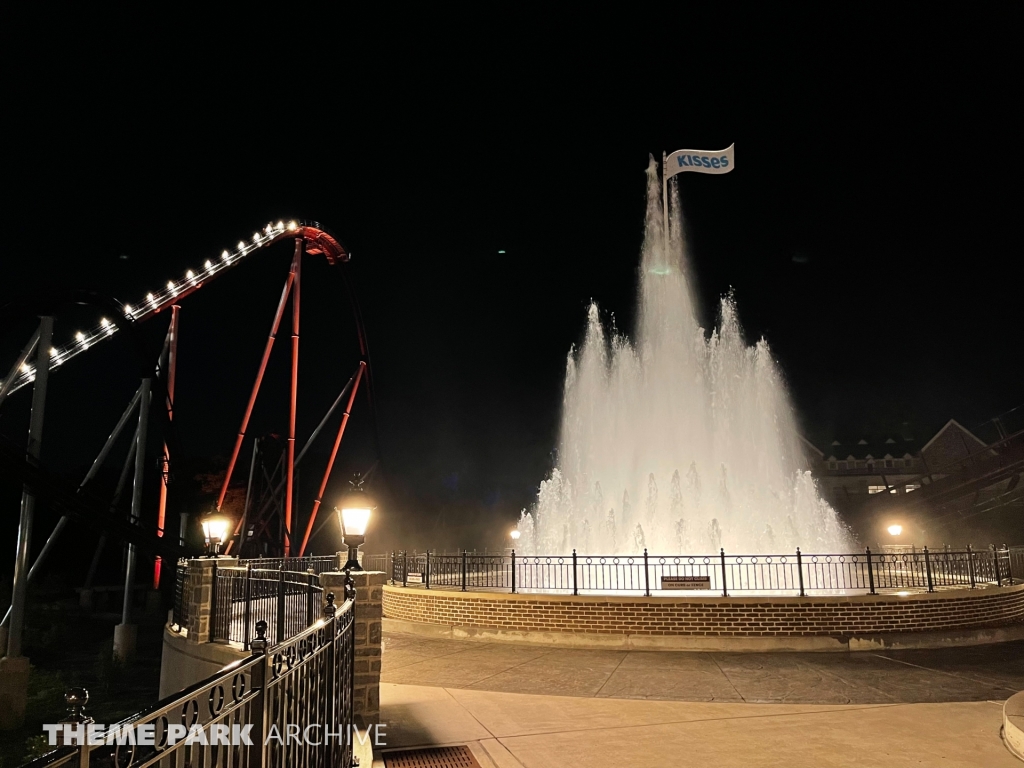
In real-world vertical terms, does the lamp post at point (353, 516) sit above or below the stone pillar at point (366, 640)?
above

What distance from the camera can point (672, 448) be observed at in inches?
828

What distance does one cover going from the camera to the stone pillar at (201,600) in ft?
38.1

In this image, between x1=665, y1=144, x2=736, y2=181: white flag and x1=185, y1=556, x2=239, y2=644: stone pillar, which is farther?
x1=665, y1=144, x2=736, y2=181: white flag

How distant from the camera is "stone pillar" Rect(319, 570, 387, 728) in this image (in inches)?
279

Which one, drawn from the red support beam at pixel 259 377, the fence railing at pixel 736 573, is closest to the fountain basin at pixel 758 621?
the fence railing at pixel 736 573

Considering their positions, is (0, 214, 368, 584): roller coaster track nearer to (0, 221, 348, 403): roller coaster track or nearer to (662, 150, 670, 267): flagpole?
(0, 221, 348, 403): roller coaster track

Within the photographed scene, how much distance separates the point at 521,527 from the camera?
2202 centimetres

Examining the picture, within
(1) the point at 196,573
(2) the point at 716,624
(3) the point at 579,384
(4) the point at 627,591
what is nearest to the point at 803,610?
(2) the point at 716,624

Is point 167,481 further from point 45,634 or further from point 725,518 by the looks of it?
point 725,518

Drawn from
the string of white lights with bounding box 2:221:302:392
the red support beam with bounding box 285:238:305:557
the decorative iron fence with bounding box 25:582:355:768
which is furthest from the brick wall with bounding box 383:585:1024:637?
the string of white lights with bounding box 2:221:302:392

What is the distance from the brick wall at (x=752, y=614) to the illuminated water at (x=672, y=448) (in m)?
4.85

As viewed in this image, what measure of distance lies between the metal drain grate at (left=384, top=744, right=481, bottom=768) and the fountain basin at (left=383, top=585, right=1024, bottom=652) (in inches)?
233

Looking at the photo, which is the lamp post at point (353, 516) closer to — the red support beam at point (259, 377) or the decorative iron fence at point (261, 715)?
the decorative iron fence at point (261, 715)

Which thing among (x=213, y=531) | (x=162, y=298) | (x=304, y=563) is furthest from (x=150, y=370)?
(x=213, y=531)
